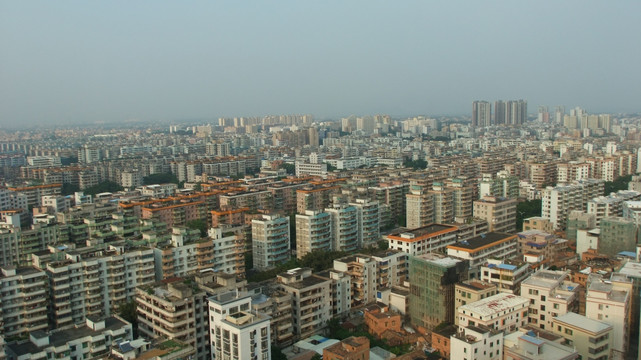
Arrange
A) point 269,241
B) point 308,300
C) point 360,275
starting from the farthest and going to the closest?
point 269,241
point 360,275
point 308,300

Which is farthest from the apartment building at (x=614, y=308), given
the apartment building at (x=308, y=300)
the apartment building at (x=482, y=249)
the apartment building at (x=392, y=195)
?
the apartment building at (x=392, y=195)

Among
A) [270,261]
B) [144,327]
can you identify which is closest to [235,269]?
[270,261]

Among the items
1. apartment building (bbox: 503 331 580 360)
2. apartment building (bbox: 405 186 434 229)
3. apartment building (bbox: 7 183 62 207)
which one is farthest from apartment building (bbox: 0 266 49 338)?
apartment building (bbox: 7 183 62 207)

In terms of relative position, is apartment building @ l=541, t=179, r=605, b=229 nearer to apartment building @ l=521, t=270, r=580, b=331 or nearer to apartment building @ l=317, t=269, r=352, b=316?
apartment building @ l=521, t=270, r=580, b=331

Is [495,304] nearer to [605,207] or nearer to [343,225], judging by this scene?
[343,225]

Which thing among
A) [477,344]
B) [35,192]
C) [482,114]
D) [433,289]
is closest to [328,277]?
[433,289]

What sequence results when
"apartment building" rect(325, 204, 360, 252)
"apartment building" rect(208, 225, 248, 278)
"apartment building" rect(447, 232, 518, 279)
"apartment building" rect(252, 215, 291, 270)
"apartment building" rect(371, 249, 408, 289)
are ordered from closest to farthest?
"apartment building" rect(447, 232, 518, 279) < "apartment building" rect(371, 249, 408, 289) < "apartment building" rect(208, 225, 248, 278) < "apartment building" rect(252, 215, 291, 270) < "apartment building" rect(325, 204, 360, 252)
